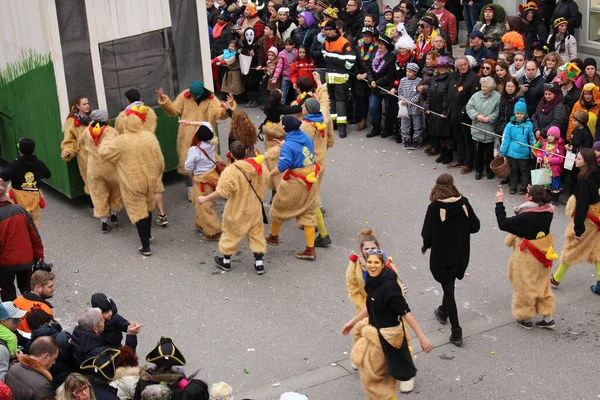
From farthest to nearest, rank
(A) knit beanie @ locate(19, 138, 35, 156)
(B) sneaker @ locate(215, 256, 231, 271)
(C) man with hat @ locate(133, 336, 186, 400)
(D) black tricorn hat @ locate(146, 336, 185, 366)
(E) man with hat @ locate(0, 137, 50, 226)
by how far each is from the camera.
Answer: (B) sneaker @ locate(215, 256, 231, 271), (E) man with hat @ locate(0, 137, 50, 226), (A) knit beanie @ locate(19, 138, 35, 156), (D) black tricorn hat @ locate(146, 336, 185, 366), (C) man with hat @ locate(133, 336, 186, 400)

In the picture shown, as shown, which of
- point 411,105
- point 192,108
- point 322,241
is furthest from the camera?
point 411,105

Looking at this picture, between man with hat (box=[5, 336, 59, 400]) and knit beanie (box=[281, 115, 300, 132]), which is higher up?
knit beanie (box=[281, 115, 300, 132])

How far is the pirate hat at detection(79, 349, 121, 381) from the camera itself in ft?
24.0

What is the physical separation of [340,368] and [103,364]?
254cm

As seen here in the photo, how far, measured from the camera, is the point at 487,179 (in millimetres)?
13359

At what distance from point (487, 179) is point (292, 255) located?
323 centimetres

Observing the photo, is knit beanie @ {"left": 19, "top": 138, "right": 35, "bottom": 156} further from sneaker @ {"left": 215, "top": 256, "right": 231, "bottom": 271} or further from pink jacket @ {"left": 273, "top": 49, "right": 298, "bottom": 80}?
pink jacket @ {"left": 273, "top": 49, "right": 298, "bottom": 80}

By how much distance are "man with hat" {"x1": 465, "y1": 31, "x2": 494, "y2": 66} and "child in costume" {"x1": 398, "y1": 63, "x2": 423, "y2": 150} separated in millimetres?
816

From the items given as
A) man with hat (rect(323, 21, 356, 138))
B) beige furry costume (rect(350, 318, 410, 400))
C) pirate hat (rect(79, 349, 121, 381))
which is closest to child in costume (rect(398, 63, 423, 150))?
man with hat (rect(323, 21, 356, 138))

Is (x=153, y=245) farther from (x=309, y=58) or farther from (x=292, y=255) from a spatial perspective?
(x=309, y=58)

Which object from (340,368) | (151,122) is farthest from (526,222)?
(151,122)

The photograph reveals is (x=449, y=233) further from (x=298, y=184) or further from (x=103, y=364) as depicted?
(x=103, y=364)

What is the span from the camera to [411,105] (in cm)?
1437

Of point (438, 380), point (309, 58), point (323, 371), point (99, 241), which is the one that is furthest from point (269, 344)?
point (309, 58)
